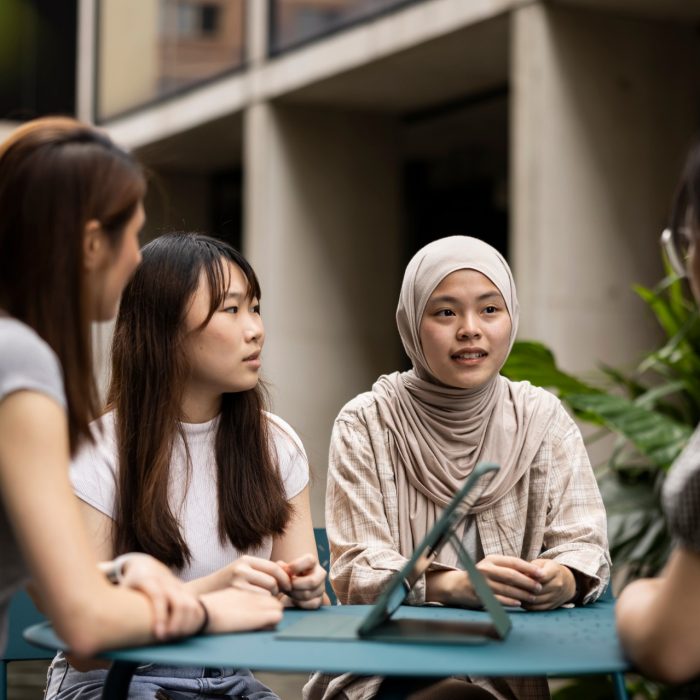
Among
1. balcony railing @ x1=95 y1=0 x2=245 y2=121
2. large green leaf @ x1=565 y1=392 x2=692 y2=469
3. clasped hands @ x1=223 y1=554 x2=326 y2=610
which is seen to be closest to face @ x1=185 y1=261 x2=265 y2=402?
clasped hands @ x1=223 y1=554 x2=326 y2=610

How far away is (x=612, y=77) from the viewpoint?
7.00 m

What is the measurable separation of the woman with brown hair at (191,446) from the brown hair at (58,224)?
622mm

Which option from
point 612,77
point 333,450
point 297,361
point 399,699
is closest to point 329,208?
point 297,361

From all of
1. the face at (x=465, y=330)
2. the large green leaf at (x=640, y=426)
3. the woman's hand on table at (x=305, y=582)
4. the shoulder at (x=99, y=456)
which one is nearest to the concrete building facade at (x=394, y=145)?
the large green leaf at (x=640, y=426)

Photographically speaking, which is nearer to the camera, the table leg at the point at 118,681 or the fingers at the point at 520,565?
the table leg at the point at 118,681

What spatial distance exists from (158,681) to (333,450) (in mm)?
618

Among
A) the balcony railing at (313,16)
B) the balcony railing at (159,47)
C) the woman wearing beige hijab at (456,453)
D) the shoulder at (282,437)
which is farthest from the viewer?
the balcony railing at (159,47)

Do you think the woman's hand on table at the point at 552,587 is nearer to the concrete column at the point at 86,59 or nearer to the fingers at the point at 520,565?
the fingers at the point at 520,565

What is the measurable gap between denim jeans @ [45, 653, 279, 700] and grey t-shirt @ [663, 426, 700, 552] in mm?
1063

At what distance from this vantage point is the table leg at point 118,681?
2.04 meters

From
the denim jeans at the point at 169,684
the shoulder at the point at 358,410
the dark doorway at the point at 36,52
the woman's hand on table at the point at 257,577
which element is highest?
the dark doorway at the point at 36,52

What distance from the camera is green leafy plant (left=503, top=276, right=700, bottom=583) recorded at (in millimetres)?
4660

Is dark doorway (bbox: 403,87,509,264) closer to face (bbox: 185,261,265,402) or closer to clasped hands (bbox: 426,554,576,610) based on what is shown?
face (bbox: 185,261,265,402)

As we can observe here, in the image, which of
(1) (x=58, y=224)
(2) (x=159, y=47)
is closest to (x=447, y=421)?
(1) (x=58, y=224)
